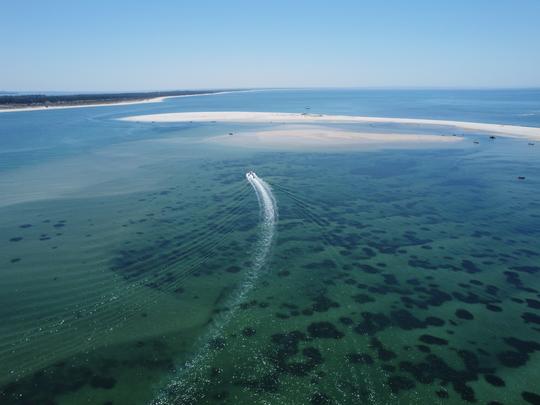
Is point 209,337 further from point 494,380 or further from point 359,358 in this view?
point 494,380

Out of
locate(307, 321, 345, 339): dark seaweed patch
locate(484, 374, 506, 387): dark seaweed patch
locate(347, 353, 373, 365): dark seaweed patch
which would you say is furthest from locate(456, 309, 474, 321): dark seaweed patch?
locate(307, 321, 345, 339): dark seaweed patch

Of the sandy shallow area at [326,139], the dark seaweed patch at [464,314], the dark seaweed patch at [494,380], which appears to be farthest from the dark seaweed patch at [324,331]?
the sandy shallow area at [326,139]

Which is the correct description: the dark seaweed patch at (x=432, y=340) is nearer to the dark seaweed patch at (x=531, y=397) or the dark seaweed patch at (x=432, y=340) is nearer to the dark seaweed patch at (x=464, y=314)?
the dark seaweed patch at (x=464, y=314)

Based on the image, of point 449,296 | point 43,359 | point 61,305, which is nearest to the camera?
point 43,359

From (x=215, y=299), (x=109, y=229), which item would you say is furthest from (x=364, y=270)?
(x=109, y=229)

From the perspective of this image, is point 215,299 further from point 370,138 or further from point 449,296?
point 370,138

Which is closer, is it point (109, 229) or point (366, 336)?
point (366, 336)

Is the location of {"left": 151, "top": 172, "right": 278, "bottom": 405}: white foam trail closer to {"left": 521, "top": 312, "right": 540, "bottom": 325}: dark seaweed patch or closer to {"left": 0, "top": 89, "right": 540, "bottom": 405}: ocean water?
{"left": 0, "top": 89, "right": 540, "bottom": 405}: ocean water
